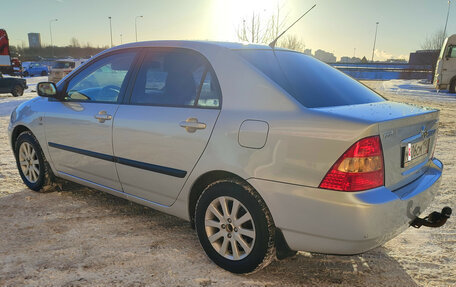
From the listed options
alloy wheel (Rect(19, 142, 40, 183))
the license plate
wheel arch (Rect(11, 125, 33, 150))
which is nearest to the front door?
alloy wheel (Rect(19, 142, 40, 183))

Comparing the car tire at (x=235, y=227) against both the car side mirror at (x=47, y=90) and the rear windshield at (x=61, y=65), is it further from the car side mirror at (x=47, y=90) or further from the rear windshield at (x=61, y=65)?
the rear windshield at (x=61, y=65)

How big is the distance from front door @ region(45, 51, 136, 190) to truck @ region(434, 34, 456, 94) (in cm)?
2005

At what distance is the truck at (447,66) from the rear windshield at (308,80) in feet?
62.6

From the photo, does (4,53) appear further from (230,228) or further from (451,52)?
(451,52)

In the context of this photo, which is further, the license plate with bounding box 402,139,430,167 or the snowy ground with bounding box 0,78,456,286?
the snowy ground with bounding box 0,78,456,286

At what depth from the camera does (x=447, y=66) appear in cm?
1861

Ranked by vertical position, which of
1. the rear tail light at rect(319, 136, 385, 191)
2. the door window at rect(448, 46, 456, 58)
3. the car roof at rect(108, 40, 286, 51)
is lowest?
the rear tail light at rect(319, 136, 385, 191)

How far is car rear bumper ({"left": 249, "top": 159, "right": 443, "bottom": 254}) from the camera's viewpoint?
6.57 ft

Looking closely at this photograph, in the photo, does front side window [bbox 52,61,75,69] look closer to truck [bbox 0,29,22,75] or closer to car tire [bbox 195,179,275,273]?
truck [bbox 0,29,22,75]

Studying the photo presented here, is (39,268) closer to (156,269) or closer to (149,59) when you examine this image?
(156,269)

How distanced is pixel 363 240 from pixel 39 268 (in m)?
2.29

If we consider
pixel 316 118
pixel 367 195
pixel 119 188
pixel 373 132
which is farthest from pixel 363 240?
pixel 119 188

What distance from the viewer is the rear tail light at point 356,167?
6.54 ft

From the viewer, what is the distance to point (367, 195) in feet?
6.59
